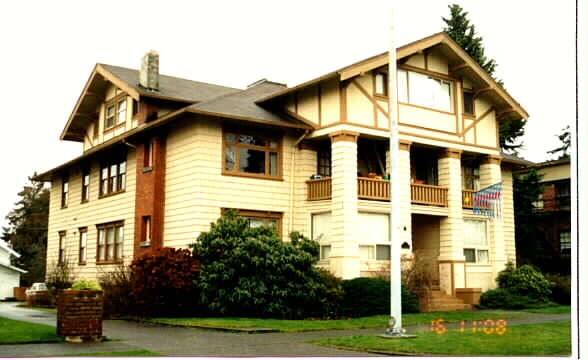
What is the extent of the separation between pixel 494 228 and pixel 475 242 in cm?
98

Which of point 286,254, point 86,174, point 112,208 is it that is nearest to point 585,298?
point 286,254

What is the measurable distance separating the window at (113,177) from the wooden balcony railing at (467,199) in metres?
14.5

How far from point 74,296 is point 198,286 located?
7534 millimetres

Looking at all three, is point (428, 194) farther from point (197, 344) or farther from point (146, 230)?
point (197, 344)

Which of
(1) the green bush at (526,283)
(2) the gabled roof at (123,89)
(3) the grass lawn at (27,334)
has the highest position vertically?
(2) the gabled roof at (123,89)

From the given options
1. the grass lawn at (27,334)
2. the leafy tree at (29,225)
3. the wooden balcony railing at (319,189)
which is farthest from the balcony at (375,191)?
the leafy tree at (29,225)

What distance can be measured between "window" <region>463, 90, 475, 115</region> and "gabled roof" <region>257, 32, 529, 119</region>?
1.81ft

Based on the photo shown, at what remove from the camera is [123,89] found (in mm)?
30375

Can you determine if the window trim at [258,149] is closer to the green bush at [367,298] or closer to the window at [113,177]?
→ the green bush at [367,298]

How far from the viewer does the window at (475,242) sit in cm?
2961

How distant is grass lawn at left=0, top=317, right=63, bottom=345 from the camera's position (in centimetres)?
1468

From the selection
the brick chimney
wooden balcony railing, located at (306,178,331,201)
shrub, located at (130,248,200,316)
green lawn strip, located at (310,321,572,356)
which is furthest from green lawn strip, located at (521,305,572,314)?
the brick chimney

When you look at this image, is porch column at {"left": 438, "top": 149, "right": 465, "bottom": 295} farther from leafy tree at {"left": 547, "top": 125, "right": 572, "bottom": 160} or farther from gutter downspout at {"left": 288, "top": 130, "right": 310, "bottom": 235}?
leafy tree at {"left": 547, "top": 125, "right": 572, "bottom": 160}

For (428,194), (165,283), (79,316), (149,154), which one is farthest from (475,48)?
(79,316)
